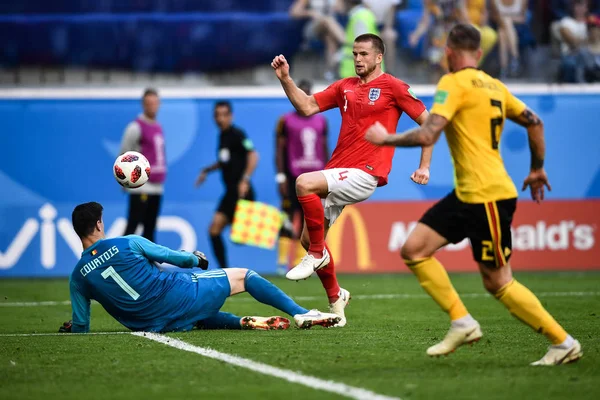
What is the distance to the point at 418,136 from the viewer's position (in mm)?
6316

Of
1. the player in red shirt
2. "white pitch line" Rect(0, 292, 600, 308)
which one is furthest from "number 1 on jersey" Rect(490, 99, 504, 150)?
"white pitch line" Rect(0, 292, 600, 308)

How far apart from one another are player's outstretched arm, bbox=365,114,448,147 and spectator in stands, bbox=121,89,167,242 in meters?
8.43

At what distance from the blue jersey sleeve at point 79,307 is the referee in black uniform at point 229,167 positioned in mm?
6396

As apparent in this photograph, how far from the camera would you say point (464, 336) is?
6520 millimetres

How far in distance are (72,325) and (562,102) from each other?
1049 centimetres

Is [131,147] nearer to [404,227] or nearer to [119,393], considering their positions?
[404,227]

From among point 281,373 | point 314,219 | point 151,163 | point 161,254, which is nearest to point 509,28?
point 151,163

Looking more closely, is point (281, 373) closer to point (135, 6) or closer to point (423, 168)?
point (423, 168)

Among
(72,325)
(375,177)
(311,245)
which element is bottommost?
(72,325)

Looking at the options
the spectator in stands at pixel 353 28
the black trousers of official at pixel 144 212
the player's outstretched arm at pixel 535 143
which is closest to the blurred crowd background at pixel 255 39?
the spectator in stands at pixel 353 28

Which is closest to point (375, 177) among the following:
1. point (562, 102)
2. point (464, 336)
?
point (464, 336)

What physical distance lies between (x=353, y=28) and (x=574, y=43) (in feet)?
12.1

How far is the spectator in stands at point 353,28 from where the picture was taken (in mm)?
17500

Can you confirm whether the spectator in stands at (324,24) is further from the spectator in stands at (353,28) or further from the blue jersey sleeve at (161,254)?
the blue jersey sleeve at (161,254)
